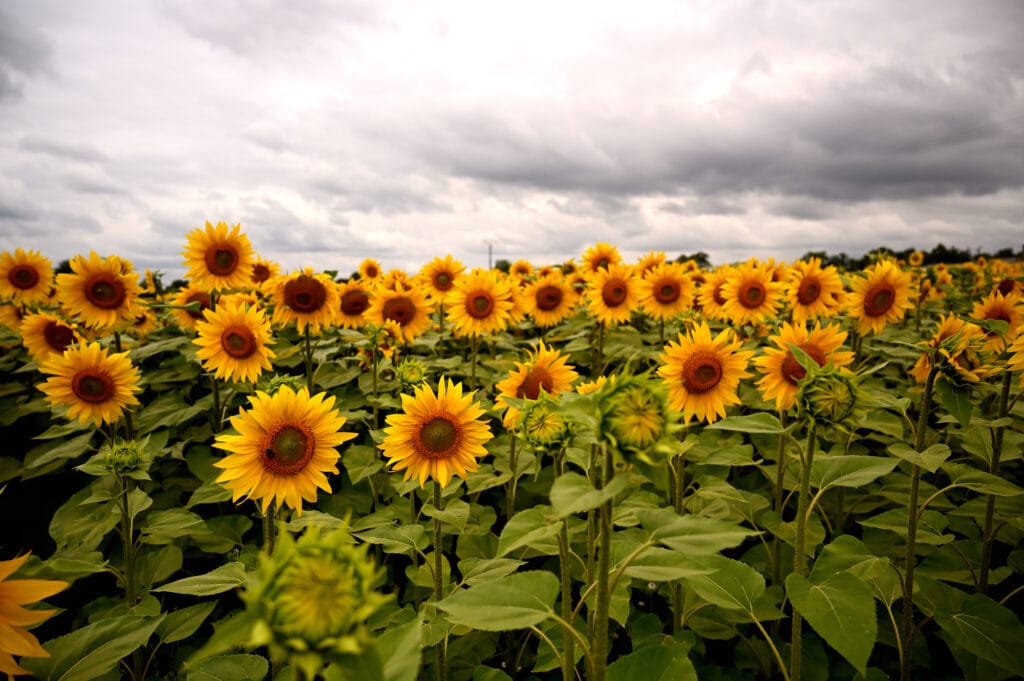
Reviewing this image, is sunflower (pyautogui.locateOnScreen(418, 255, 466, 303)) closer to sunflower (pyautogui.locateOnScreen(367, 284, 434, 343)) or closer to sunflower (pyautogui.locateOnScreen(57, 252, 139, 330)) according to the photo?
sunflower (pyautogui.locateOnScreen(367, 284, 434, 343))

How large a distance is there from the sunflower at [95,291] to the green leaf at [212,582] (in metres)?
4.00

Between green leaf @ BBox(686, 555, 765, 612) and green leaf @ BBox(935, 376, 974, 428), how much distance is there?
1379 mm

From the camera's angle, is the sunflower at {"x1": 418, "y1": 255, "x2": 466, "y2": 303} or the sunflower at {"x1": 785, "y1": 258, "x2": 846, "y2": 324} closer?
the sunflower at {"x1": 785, "y1": 258, "x2": 846, "y2": 324}

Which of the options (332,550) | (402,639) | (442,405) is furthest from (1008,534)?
(332,550)

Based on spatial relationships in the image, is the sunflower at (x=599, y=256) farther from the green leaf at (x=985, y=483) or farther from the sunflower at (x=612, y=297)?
the green leaf at (x=985, y=483)

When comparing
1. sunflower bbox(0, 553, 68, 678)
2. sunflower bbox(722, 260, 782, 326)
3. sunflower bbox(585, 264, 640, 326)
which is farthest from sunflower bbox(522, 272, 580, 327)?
sunflower bbox(0, 553, 68, 678)

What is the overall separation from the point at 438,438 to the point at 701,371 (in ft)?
5.78

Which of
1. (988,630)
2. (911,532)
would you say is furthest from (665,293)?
(988,630)

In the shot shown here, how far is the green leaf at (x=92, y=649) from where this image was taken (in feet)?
5.71

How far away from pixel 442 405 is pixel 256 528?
220 cm

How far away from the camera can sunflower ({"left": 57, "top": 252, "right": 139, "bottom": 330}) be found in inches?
194

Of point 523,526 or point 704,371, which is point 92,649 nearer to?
point 523,526

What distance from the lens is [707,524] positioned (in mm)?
1497

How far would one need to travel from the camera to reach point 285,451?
2.44m
